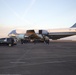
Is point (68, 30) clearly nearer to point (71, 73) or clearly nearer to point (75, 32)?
point (75, 32)

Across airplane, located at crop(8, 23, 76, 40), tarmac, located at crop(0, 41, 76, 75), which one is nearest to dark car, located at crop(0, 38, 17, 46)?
tarmac, located at crop(0, 41, 76, 75)

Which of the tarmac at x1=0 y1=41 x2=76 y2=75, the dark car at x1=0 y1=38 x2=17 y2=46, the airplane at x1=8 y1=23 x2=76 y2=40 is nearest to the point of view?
the tarmac at x1=0 y1=41 x2=76 y2=75

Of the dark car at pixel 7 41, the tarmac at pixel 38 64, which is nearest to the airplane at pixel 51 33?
the dark car at pixel 7 41

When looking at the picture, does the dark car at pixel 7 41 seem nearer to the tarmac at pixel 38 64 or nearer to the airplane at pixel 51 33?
the tarmac at pixel 38 64

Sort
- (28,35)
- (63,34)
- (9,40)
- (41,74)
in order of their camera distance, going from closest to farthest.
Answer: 1. (41,74)
2. (9,40)
3. (28,35)
4. (63,34)

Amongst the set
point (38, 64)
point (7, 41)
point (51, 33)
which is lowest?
point (38, 64)

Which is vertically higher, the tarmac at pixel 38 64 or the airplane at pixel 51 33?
the airplane at pixel 51 33

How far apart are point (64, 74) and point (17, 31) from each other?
67390 mm

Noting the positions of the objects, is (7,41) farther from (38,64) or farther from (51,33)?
(51,33)

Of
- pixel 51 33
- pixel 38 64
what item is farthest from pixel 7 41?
pixel 51 33

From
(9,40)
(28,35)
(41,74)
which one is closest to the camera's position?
(41,74)

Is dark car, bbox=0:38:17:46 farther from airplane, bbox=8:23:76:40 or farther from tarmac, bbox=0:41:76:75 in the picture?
airplane, bbox=8:23:76:40

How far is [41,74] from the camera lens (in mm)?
8281

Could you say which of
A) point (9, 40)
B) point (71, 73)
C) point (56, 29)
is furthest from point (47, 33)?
point (71, 73)
